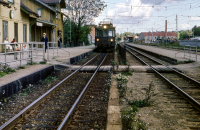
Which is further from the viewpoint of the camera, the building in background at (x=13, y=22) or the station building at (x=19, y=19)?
the station building at (x=19, y=19)

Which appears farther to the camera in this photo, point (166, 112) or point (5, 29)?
point (5, 29)

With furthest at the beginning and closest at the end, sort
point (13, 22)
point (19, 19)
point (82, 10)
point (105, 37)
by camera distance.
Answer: point (82, 10), point (105, 37), point (19, 19), point (13, 22)

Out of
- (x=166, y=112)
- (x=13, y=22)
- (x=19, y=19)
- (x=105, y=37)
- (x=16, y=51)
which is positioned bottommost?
(x=166, y=112)

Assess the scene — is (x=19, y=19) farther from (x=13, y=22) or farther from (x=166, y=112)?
(x=166, y=112)

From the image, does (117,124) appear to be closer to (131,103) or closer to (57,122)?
(57,122)

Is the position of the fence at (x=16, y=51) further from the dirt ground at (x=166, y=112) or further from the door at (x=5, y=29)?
the door at (x=5, y=29)

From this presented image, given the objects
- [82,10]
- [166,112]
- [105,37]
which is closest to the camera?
[166,112]

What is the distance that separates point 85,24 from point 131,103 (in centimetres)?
4156

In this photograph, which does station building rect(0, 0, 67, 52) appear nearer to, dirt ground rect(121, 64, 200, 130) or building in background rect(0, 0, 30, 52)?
building in background rect(0, 0, 30, 52)

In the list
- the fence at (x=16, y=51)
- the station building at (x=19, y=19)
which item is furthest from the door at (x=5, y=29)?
the fence at (x=16, y=51)

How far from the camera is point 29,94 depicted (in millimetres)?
7398

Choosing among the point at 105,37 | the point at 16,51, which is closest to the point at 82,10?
the point at 105,37

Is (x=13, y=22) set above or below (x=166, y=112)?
above

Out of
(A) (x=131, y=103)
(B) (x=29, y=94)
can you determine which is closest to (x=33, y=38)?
(B) (x=29, y=94)
